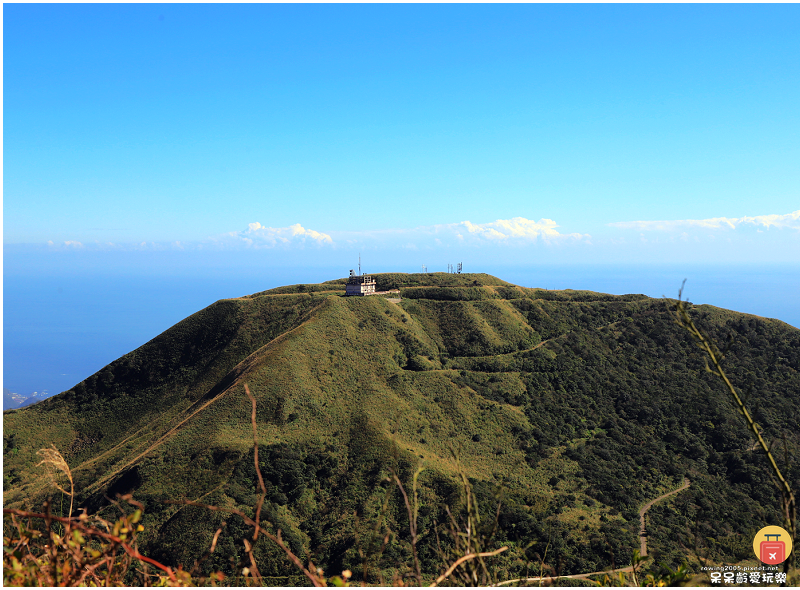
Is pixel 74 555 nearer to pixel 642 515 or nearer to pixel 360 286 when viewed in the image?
pixel 642 515

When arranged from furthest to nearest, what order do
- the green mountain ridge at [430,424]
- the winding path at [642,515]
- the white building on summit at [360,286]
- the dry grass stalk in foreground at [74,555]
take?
1. the white building on summit at [360,286]
2. the winding path at [642,515]
3. the green mountain ridge at [430,424]
4. the dry grass stalk in foreground at [74,555]

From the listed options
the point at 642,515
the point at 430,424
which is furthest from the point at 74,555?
the point at 642,515

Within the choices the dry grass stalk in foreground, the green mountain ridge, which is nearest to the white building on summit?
the green mountain ridge

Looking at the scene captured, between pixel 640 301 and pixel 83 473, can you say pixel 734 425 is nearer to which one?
pixel 640 301

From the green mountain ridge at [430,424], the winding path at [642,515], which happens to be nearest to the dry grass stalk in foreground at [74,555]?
the green mountain ridge at [430,424]

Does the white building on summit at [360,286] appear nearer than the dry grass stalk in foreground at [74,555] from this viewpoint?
No

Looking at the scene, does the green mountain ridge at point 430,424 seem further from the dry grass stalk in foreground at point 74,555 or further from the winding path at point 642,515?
the dry grass stalk in foreground at point 74,555
